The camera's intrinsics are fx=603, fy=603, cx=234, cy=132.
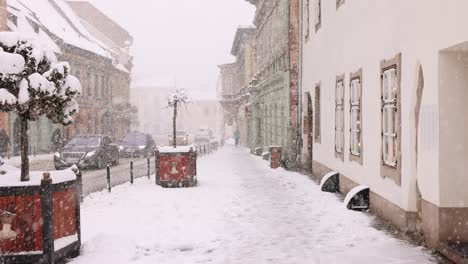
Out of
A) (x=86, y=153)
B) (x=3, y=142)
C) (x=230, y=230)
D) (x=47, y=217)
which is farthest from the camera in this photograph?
(x=3, y=142)

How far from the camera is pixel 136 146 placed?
1307 inches

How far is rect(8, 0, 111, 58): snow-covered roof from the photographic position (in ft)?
114

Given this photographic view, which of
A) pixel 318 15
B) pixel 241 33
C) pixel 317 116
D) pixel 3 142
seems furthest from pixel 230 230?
pixel 241 33

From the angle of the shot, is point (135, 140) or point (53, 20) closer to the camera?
point (135, 140)

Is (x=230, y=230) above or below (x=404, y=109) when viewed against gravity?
below

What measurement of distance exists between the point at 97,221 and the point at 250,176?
9220mm

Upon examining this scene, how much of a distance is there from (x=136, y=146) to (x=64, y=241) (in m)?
26.1

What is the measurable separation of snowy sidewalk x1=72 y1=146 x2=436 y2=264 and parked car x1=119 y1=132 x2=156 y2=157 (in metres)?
18.4

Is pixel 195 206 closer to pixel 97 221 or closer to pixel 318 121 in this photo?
pixel 97 221

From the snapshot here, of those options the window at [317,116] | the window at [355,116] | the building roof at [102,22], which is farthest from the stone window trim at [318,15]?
the building roof at [102,22]

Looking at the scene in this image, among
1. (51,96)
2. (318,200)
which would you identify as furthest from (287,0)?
(51,96)

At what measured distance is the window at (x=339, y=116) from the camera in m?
14.0

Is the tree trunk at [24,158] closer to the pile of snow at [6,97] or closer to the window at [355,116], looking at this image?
the pile of snow at [6,97]

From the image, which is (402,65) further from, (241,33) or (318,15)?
(241,33)
